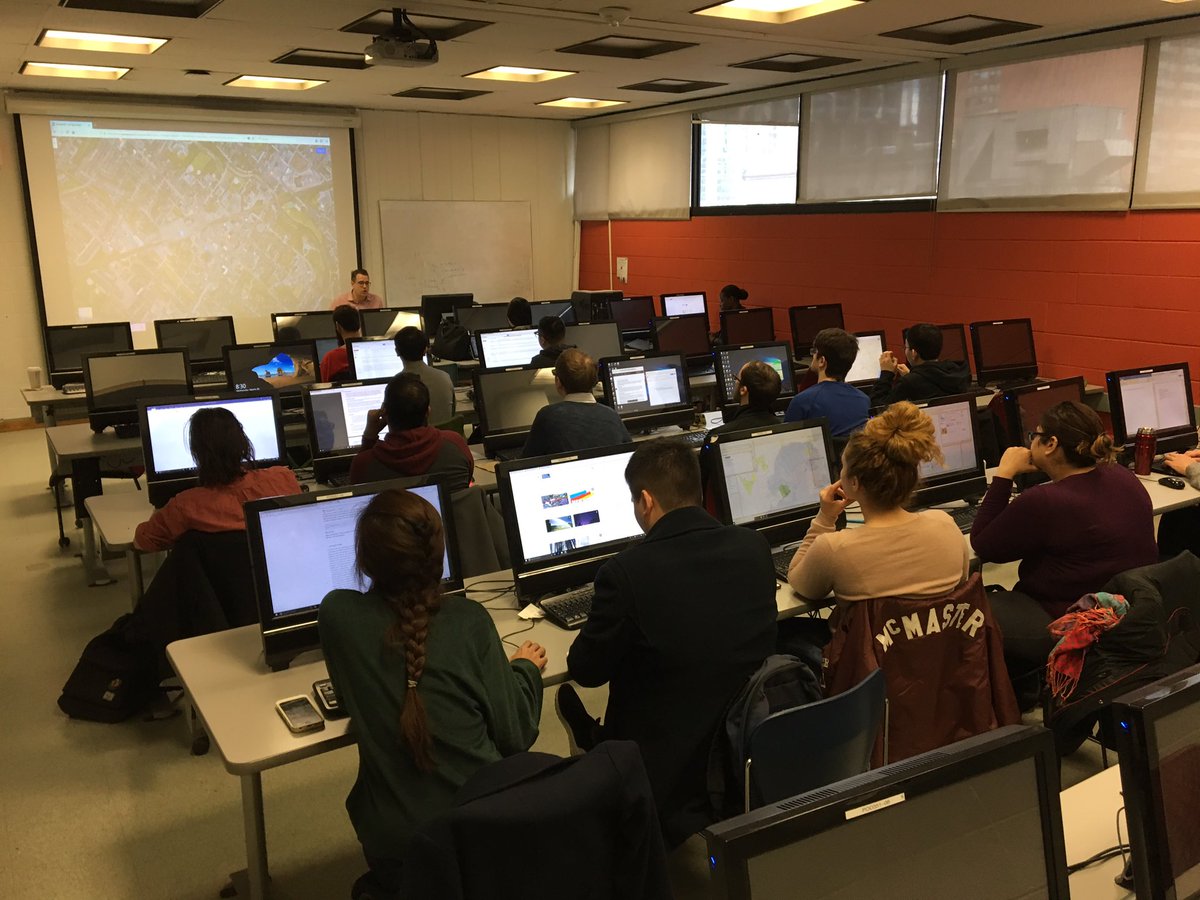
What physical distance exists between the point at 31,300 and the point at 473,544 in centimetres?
761

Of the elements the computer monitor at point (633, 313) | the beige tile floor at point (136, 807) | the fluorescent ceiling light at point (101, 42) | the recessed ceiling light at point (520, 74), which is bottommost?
the beige tile floor at point (136, 807)

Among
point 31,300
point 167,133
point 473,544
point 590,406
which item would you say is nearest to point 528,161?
point 167,133

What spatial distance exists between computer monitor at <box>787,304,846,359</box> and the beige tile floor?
4.55 meters

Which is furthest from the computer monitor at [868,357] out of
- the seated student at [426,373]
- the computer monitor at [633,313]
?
the seated student at [426,373]

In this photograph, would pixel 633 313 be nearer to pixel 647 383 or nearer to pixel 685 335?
pixel 685 335

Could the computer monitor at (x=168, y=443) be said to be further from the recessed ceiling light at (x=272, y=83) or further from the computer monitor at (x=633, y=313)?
the recessed ceiling light at (x=272, y=83)

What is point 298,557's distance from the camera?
2588mm

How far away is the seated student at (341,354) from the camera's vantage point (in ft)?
20.1

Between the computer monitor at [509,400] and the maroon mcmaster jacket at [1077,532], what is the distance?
2.54 m

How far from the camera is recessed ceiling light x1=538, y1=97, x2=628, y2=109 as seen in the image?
9.88m

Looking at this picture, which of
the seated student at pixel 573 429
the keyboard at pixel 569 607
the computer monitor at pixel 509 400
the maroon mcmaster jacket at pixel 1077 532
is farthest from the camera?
the computer monitor at pixel 509 400

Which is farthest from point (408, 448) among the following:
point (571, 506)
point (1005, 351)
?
point (1005, 351)

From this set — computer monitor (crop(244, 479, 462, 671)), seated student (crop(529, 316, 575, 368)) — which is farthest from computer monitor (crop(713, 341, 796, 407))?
computer monitor (crop(244, 479, 462, 671))

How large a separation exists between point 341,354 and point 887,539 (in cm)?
440
